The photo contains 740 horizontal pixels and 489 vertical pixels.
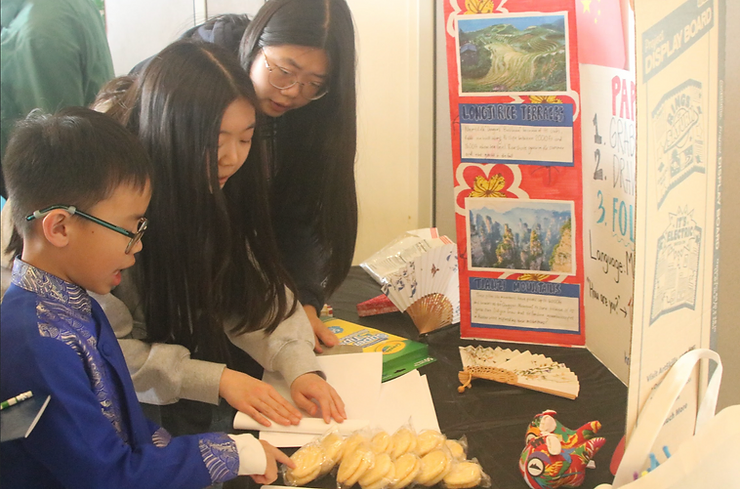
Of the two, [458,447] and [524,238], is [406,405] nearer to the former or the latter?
[458,447]

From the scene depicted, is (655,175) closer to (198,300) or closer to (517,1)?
(517,1)

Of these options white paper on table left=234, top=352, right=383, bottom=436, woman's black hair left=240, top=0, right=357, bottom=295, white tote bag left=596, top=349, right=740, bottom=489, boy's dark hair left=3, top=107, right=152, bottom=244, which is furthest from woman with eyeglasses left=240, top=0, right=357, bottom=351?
white tote bag left=596, top=349, right=740, bottom=489

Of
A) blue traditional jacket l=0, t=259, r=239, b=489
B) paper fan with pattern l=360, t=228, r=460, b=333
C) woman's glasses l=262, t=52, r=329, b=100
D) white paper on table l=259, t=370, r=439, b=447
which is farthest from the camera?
paper fan with pattern l=360, t=228, r=460, b=333

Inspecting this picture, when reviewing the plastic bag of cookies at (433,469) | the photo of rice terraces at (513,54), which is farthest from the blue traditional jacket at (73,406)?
the photo of rice terraces at (513,54)

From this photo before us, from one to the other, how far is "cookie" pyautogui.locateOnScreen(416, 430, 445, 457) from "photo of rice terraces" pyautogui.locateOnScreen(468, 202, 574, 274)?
469 mm

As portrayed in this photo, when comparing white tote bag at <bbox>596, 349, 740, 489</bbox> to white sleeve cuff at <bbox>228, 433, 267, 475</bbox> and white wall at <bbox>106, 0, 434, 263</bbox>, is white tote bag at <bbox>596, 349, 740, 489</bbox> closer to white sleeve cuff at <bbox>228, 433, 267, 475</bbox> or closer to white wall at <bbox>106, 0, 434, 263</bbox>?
white sleeve cuff at <bbox>228, 433, 267, 475</bbox>

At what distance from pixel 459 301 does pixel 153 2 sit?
1162 millimetres

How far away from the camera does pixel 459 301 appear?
136 centimetres

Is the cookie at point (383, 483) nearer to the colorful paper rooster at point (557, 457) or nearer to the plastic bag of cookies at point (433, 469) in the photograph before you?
the plastic bag of cookies at point (433, 469)

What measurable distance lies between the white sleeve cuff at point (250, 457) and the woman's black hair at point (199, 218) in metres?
0.31

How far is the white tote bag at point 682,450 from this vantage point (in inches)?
28.6

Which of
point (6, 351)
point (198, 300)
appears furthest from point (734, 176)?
point (6, 351)

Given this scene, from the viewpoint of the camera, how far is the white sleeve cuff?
31.6 inches

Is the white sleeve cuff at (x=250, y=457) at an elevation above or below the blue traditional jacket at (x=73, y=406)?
below
